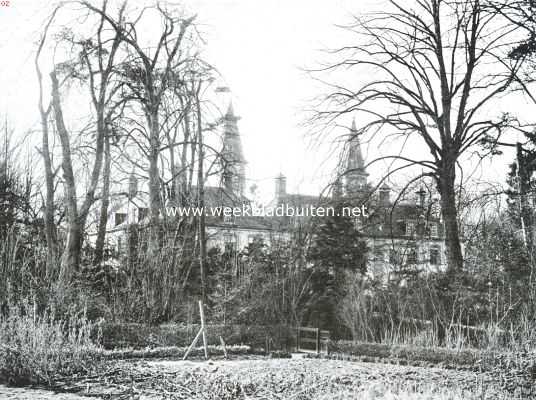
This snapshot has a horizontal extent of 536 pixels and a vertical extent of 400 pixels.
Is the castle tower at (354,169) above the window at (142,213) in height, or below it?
above

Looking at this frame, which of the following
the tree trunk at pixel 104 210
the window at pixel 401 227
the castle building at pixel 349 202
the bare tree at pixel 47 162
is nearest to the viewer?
the bare tree at pixel 47 162

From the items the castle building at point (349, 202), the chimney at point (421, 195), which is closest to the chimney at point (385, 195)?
the castle building at point (349, 202)

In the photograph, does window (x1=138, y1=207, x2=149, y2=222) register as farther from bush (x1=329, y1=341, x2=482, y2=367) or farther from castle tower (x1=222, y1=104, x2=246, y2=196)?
bush (x1=329, y1=341, x2=482, y2=367)

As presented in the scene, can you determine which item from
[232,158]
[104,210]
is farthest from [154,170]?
[232,158]

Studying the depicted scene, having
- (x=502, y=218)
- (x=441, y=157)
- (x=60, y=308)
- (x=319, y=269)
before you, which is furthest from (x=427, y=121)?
(x=60, y=308)

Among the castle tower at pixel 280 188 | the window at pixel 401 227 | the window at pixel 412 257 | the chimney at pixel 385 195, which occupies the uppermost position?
the castle tower at pixel 280 188

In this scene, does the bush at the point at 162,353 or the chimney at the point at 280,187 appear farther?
the chimney at the point at 280,187

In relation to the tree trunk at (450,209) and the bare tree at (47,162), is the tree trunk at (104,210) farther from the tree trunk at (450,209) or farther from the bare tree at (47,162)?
the tree trunk at (450,209)
